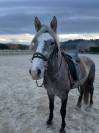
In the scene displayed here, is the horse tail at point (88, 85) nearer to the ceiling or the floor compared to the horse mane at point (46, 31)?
nearer to the floor

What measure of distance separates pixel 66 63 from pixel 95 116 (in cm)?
178

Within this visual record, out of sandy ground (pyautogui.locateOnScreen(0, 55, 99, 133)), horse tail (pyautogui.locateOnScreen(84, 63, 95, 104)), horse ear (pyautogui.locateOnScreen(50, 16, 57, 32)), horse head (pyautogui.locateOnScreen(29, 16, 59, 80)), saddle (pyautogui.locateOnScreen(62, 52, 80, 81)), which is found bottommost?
sandy ground (pyautogui.locateOnScreen(0, 55, 99, 133))

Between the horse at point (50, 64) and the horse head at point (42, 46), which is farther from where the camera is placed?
the horse at point (50, 64)

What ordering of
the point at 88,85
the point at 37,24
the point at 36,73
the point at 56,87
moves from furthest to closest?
the point at 88,85 < the point at 56,87 < the point at 37,24 < the point at 36,73

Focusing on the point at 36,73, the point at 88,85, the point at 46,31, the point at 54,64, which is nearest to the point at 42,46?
the point at 46,31

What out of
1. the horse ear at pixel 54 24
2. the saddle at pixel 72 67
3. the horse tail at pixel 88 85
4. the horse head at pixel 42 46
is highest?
the horse ear at pixel 54 24

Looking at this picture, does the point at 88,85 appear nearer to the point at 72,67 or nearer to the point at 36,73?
the point at 72,67

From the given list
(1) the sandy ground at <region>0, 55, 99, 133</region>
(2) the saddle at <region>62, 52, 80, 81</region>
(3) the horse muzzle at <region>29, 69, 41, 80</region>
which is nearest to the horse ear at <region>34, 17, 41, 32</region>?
(3) the horse muzzle at <region>29, 69, 41, 80</region>

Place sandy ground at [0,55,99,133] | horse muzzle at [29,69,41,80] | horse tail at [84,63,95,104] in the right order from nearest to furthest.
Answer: horse muzzle at [29,69,41,80], sandy ground at [0,55,99,133], horse tail at [84,63,95,104]

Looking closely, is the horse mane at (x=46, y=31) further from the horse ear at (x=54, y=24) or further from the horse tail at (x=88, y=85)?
the horse tail at (x=88, y=85)

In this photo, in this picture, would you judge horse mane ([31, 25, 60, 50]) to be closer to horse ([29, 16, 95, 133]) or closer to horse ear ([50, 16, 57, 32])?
horse ([29, 16, 95, 133])

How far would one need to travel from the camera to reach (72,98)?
30.9ft

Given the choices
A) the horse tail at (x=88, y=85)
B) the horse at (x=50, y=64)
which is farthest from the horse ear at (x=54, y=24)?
the horse tail at (x=88, y=85)

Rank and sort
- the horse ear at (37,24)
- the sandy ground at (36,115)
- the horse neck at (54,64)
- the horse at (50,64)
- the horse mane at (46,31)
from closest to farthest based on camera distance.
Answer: the horse at (50,64)
the horse mane at (46,31)
the horse ear at (37,24)
the horse neck at (54,64)
the sandy ground at (36,115)
